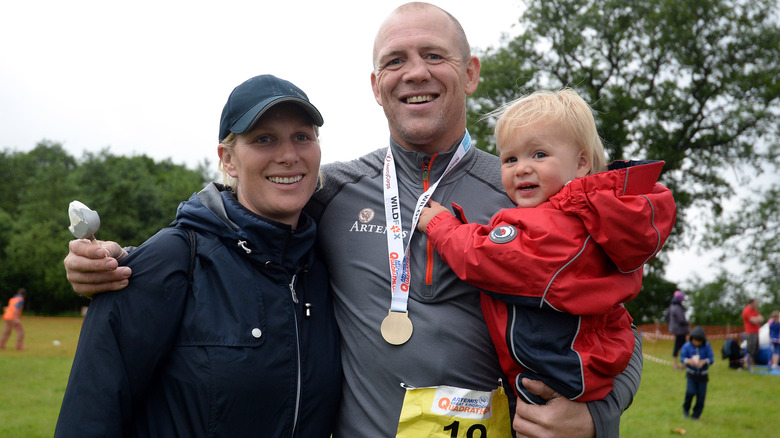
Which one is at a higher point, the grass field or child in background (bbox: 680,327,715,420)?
child in background (bbox: 680,327,715,420)

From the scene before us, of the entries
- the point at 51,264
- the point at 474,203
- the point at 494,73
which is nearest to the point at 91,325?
the point at 474,203

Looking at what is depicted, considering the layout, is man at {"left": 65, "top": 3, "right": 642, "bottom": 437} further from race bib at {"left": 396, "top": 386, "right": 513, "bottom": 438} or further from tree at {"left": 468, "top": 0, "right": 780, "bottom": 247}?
tree at {"left": 468, "top": 0, "right": 780, "bottom": 247}

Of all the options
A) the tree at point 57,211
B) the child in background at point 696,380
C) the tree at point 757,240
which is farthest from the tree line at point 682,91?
the tree at point 57,211

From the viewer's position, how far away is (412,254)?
122 inches

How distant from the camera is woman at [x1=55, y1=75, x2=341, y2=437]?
245 centimetres

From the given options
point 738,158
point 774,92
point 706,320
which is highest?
point 774,92

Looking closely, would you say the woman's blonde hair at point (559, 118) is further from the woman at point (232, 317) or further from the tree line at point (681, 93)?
the tree line at point (681, 93)

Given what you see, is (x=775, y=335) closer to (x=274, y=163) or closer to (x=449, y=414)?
(x=449, y=414)

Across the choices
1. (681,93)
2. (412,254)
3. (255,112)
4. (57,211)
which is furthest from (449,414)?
(57,211)

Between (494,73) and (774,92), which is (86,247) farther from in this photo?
(774,92)

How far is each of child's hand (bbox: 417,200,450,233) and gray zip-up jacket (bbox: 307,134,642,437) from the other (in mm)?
106

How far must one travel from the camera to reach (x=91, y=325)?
244 cm

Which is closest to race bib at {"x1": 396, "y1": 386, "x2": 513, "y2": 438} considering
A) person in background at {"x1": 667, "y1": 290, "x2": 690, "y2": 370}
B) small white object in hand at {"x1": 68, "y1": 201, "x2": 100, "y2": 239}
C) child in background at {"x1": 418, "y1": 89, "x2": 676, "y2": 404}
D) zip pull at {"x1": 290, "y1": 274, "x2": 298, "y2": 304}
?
child in background at {"x1": 418, "y1": 89, "x2": 676, "y2": 404}

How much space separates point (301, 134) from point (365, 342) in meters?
1.02
